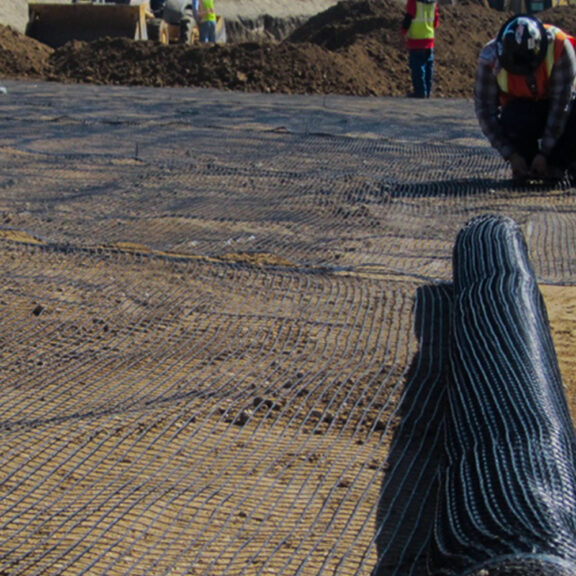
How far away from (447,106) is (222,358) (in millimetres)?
9835

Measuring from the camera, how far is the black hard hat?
19.6 feet

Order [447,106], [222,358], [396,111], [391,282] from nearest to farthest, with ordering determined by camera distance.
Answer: [222,358] → [391,282] → [396,111] → [447,106]

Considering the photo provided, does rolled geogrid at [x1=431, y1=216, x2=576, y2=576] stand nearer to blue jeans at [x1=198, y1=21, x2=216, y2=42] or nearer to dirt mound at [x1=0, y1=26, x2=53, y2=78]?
dirt mound at [x1=0, y1=26, x2=53, y2=78]

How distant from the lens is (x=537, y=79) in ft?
20.6

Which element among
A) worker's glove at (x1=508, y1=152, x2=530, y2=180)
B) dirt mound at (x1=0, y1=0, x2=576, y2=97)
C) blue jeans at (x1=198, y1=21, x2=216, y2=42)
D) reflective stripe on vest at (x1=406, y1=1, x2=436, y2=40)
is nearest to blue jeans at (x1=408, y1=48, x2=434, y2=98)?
dirt mound at (x1=0, y1=0, x2=576, y2=97)

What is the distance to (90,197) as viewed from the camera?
5.98 meters

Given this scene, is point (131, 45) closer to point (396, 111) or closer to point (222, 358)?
point (396, 111)

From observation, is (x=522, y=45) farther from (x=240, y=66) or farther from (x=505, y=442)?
(x=240, y=66)

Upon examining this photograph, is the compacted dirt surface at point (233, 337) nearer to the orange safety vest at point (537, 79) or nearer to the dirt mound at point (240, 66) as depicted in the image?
the orange safety vest at point (537, 79)

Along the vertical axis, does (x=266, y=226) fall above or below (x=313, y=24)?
below

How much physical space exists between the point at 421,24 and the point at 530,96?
8101 mm

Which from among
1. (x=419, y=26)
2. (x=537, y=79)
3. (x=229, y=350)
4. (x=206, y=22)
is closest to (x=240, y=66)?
(x=419, y=26)

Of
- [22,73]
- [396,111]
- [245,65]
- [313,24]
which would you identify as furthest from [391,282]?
[313,24]

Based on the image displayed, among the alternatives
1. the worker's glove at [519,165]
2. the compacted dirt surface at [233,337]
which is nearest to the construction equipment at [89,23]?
the compacted dirt surface at [233,337]
